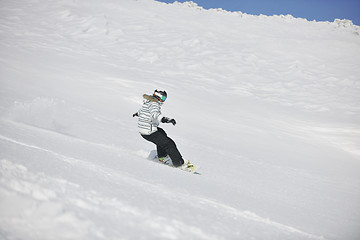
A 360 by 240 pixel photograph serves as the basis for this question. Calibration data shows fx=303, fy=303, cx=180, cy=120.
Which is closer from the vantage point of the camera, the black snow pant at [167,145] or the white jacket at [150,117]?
the white jacket at [150,117]

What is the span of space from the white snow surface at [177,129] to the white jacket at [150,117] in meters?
0.51

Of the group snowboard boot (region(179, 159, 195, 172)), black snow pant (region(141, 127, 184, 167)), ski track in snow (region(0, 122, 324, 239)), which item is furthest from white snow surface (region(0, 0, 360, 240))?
black snow pant (region(141, 127, 184, 167))

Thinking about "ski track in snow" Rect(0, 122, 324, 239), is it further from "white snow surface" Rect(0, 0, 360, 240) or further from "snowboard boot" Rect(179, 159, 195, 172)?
"snowboard boot" Rect(179, 159, 195, 172)

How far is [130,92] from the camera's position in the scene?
11102 mm

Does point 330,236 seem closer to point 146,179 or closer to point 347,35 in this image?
point 146,179

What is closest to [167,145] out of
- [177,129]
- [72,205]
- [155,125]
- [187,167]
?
[155,125]

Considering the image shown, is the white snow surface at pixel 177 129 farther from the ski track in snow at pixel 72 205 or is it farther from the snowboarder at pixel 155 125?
the snowboarder at pixel 155 125

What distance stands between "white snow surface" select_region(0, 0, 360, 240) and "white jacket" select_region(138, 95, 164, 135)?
513 mm

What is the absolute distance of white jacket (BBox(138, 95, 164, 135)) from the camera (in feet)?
16.7

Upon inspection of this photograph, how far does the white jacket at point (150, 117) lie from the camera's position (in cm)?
509

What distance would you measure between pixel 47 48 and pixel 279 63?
48.6ft

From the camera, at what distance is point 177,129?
8078mm

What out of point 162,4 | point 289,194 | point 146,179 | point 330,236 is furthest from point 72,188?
point 162,4

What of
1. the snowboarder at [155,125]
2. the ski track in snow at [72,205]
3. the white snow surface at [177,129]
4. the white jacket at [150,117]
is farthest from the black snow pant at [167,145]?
the ski track in snow at [72,205]
